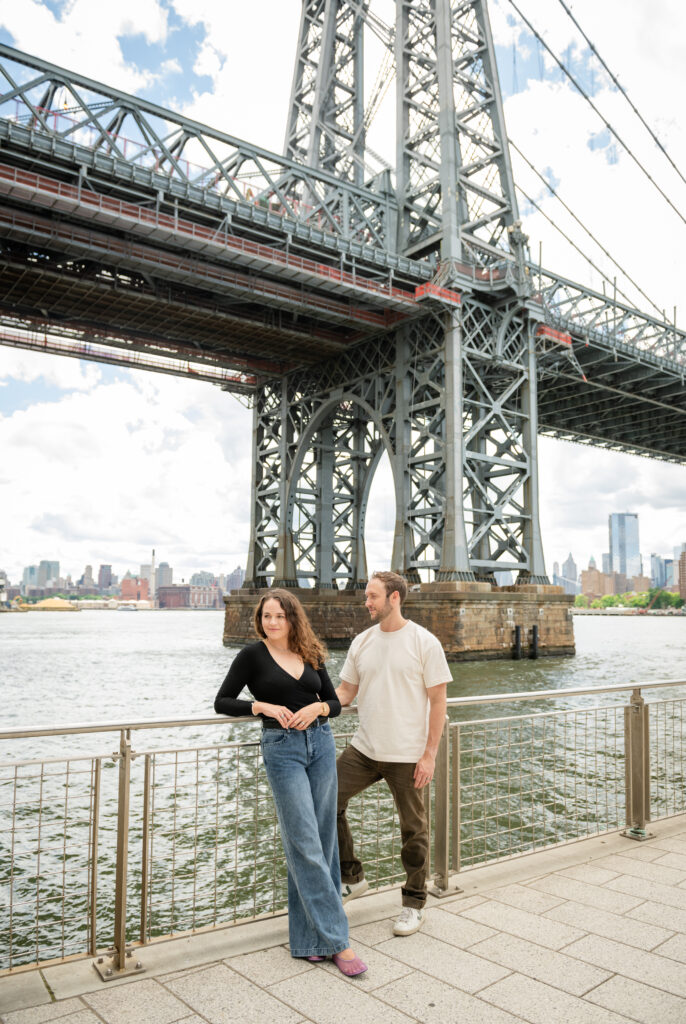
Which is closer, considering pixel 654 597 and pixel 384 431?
pixel 384 431

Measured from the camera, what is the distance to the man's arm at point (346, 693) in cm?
429

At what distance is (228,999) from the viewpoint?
324 centimetres

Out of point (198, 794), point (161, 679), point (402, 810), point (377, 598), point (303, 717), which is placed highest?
point (377, 598)

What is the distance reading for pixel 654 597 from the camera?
589 feet

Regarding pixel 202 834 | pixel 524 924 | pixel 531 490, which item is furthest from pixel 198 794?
pixel 531 490

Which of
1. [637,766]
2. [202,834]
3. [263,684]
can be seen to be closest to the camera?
[263,684]

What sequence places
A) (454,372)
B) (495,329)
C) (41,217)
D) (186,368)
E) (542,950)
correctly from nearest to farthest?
(542,950) → (41,217) → (454,372) → (495,329) → (186,368)

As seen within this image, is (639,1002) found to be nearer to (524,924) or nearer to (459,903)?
(524,924)

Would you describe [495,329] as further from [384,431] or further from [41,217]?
[41,217]

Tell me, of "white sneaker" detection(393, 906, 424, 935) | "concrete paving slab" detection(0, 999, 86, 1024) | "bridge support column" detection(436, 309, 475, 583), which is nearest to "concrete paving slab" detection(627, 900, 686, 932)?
"white sneaker" detection(393, 906, 424, 935)

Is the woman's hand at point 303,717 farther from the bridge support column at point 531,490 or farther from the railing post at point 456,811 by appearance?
the bridge support column at point 531,490

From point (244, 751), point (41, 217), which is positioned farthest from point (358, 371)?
point (244, 751)

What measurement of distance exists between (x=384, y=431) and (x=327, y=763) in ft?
97.5

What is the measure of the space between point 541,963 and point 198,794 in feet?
13.7
